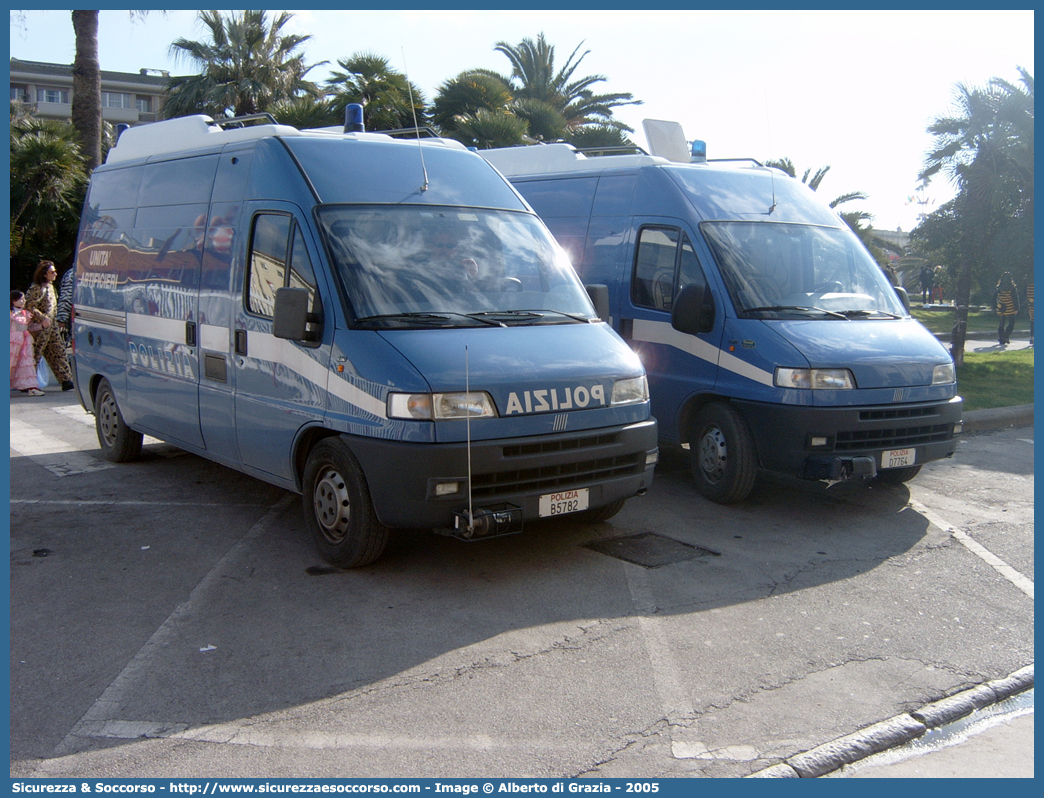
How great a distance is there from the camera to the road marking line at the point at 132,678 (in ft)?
13.2

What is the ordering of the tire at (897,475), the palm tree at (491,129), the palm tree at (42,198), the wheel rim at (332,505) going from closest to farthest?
the wheel rim at (332,505) < the tire at (897,475) < the palm tree at (42,198) < the palm tree at (491,129)

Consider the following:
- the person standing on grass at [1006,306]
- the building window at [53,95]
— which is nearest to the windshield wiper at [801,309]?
the person standing on grass at [1006,306]

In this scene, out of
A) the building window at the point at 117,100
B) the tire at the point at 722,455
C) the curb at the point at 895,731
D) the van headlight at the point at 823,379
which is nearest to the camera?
the curb at the point at 895,731

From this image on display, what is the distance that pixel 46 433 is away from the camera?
1071 cm

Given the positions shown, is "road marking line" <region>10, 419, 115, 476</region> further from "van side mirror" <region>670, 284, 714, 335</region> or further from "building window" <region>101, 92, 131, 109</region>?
"building window" <region>101, 92, 131, 109</region>

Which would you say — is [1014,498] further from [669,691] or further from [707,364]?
[669,691]

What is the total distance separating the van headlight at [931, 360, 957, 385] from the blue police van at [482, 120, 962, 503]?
13mm

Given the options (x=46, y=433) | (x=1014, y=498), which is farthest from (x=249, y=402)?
(x=1014, y=498)

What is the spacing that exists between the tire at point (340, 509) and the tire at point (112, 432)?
334 cm

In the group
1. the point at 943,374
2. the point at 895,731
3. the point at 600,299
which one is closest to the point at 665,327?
the point at 600,299

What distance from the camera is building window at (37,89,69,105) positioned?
2847 inches

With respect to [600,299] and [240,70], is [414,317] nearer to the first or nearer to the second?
[600,299]

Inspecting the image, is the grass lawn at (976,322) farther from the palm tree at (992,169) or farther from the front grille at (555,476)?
the front grille at (555,476)

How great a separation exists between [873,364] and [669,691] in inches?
146
